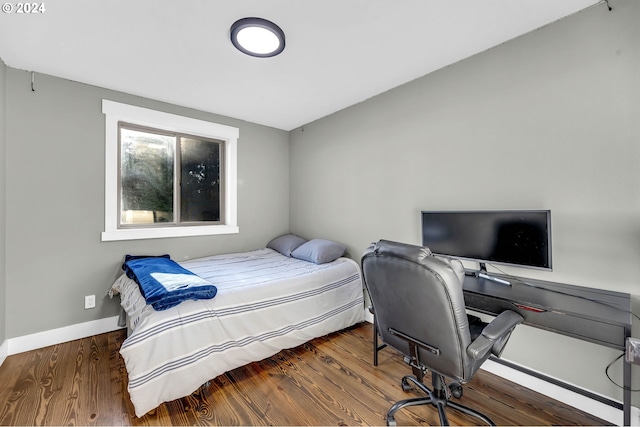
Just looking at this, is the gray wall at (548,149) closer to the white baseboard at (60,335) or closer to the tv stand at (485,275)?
the tv stand at (485,275)

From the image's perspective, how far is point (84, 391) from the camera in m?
1.86

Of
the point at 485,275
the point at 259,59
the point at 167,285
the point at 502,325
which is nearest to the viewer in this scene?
the point at 502,325

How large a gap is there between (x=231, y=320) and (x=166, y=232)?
1.60 meters

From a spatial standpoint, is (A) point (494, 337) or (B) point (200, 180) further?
(B) point (200, 180)

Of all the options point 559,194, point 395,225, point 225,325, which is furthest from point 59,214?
point 559,194

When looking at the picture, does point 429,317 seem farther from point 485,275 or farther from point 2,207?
point 2,207

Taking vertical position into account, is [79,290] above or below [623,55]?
below

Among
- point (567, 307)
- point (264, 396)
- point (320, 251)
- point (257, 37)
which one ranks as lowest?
point (264, 396)

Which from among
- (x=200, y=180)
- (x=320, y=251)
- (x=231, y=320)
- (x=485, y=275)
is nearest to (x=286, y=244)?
(x=320, y=251)


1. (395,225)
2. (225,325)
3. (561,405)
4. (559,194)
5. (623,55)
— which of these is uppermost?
(623,55)

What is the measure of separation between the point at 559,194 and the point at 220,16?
97.8 inches

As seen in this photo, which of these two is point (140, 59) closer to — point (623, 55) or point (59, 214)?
point (59, 214)

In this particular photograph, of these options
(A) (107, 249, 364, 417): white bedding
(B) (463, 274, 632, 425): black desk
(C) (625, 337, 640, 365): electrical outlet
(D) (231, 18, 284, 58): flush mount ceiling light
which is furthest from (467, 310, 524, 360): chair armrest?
(D) (231, 18, 284, 58): flush mount ceiling light

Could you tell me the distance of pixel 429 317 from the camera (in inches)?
53.1
